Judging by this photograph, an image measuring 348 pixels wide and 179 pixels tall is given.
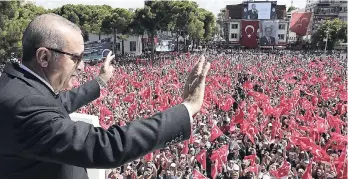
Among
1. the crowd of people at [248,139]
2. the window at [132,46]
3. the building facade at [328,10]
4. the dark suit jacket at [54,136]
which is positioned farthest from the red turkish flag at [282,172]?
the building facade at [328,10]

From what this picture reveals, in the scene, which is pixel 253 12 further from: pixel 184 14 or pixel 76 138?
pixel 76 138

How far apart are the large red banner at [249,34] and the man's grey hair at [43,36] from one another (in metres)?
56.5

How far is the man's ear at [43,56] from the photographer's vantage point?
4.62 feet

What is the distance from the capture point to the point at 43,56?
1416mm

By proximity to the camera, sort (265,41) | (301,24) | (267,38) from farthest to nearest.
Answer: (301,24) → (267,38) → (265,41)

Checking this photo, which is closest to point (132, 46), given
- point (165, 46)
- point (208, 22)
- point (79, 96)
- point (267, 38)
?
point (165, 46)

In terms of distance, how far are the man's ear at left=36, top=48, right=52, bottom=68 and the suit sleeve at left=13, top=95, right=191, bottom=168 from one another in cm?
16

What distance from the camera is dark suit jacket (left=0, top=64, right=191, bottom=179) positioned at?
1247 millimetres

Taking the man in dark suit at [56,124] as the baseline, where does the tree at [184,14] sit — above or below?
above

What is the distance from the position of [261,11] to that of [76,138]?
60.0 meters

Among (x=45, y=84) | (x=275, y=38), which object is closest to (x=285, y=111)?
(x=45, y=84)

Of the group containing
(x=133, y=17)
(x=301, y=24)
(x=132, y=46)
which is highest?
(x=133, y=17)

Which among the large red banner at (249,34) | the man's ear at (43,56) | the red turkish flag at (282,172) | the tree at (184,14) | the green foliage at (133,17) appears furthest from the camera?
the large red banner at (249,34)

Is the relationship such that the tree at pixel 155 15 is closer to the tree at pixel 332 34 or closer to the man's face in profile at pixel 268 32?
the man's face in profile at pixel 268 32
